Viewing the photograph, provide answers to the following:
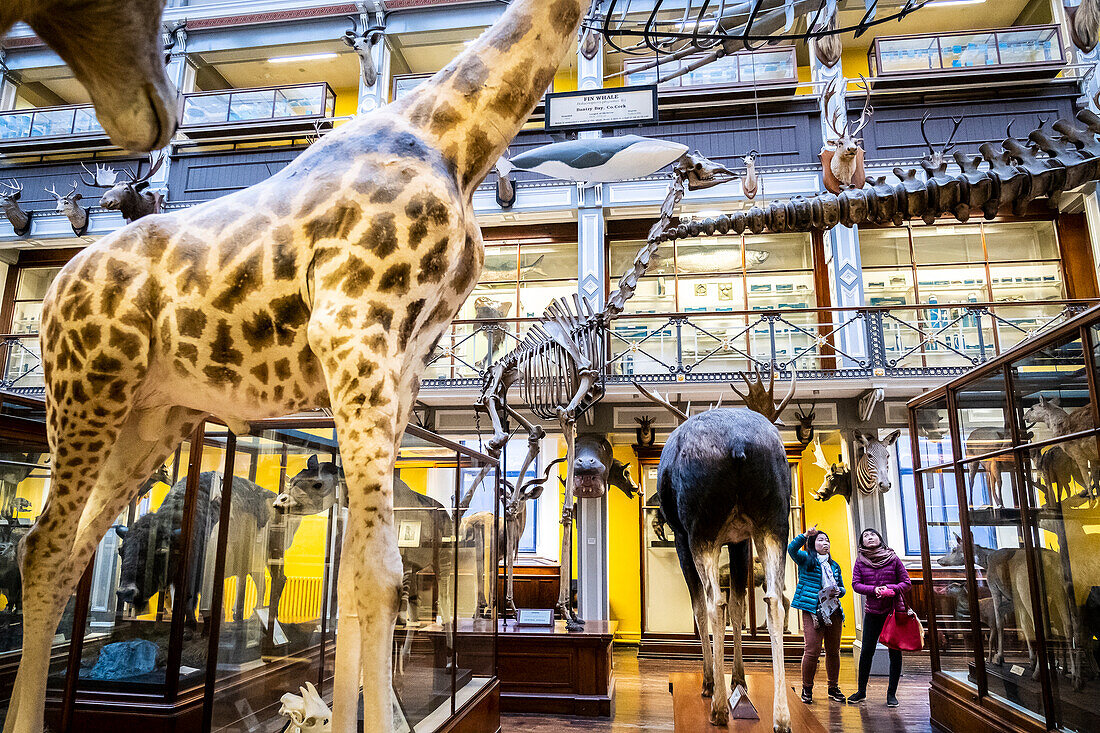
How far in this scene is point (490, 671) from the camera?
434 cm

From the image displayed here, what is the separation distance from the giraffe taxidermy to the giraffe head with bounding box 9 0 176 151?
0.39 metres

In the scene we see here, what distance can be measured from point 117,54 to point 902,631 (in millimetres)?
6660

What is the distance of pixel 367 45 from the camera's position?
13.2m

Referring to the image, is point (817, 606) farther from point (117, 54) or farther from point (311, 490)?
point (117, 54)

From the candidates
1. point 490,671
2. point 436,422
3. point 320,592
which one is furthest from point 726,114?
point 320,592

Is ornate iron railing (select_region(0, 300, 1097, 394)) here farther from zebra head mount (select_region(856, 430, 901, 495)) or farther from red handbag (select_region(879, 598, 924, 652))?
red handbag (select_region(879, 598, 924, 652))

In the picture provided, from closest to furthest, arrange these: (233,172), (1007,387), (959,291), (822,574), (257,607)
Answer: (257,607) < (1007,387) < (822,574) < (959,291) < (233,172)

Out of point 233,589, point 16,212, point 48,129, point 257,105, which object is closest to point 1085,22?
point 233,589

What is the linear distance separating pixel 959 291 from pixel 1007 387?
10.2m

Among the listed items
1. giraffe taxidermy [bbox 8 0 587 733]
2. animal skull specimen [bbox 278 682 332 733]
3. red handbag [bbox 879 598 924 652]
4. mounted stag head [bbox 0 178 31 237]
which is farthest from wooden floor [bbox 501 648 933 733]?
mounted stag head [bbox 0 178 31 237]

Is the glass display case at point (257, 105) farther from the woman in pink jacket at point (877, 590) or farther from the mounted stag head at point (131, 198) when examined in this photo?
the woman in pink jacket at point (877, 590)

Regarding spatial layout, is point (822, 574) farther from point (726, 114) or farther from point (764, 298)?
point (726, 114)

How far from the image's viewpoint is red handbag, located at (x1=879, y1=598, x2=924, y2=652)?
5.70 meters

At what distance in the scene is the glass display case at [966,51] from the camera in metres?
11.9
